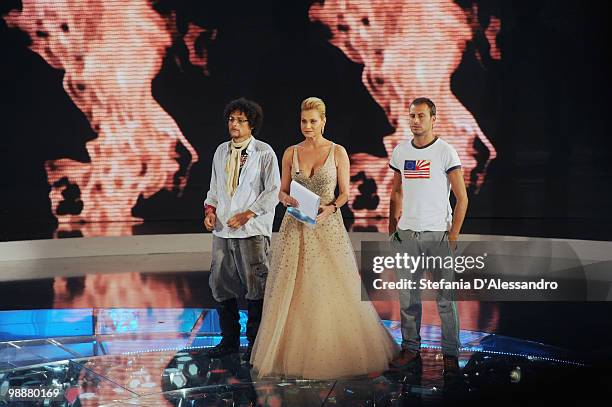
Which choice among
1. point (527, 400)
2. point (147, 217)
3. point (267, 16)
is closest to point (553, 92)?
point (267, 16)

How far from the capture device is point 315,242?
13.3 feet

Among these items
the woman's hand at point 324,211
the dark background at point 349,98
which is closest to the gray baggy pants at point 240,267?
the woman's hand at point 324,211

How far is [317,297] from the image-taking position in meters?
4.00

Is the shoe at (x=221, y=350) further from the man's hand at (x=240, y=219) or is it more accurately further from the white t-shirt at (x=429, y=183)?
the white t-shirt at (x=429, y=183)

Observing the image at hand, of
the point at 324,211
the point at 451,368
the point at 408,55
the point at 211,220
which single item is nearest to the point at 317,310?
the point at 324,211

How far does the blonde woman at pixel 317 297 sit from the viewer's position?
3.95 m

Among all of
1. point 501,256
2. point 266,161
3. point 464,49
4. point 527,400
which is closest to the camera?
point 527,400

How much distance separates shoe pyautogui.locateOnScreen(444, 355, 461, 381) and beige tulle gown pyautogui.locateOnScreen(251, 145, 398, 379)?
247 mm

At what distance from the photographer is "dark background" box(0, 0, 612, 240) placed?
31.5 feet

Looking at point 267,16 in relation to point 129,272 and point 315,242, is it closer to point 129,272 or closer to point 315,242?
point 129,272

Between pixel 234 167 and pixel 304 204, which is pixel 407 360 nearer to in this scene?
pixel 304 204

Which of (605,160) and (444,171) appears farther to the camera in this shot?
(605,160)

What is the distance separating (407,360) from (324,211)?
77 cm

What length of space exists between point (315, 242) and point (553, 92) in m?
6.33
